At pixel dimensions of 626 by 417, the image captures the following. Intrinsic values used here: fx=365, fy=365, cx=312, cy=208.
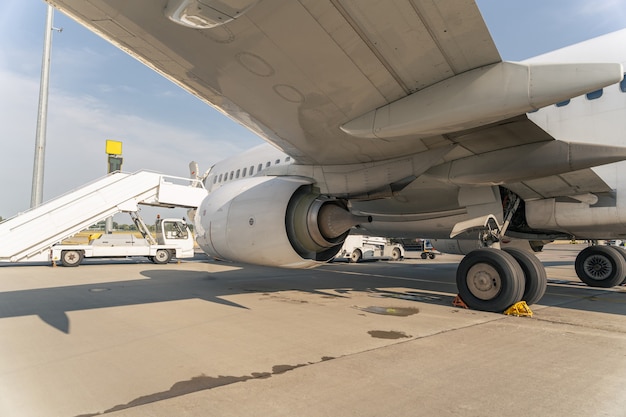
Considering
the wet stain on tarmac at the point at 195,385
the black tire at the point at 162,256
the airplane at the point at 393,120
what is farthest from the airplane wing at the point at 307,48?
the black tire at the point at 162,256

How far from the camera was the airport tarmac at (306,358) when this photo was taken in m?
2.29

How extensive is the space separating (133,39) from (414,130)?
3.06 meters

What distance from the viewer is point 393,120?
4.07 metres

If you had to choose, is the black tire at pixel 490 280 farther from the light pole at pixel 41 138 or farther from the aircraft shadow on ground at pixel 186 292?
the light pole at pixel 41 138

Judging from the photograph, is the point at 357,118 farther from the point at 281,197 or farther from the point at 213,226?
the point at 213,226

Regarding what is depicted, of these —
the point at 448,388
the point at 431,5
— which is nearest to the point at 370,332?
the point at 448,388

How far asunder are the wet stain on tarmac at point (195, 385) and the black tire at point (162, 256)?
13999mm

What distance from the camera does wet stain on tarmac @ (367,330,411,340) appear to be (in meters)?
3.84

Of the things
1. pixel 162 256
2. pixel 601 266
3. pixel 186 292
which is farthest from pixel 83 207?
pixel 601 266

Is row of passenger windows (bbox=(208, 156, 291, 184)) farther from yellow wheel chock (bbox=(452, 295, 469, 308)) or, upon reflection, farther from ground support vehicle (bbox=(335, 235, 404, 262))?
yellow wheel chock (bbox=(452, 295, 469, 308))

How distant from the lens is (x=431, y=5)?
304cm

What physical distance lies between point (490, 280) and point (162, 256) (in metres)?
13.8

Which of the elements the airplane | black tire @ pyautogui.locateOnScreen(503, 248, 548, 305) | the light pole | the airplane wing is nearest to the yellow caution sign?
the light pole

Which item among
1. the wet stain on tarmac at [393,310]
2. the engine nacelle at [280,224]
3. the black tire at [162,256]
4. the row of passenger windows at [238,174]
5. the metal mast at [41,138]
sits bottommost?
the wet stain on tarmac at [393,310]
